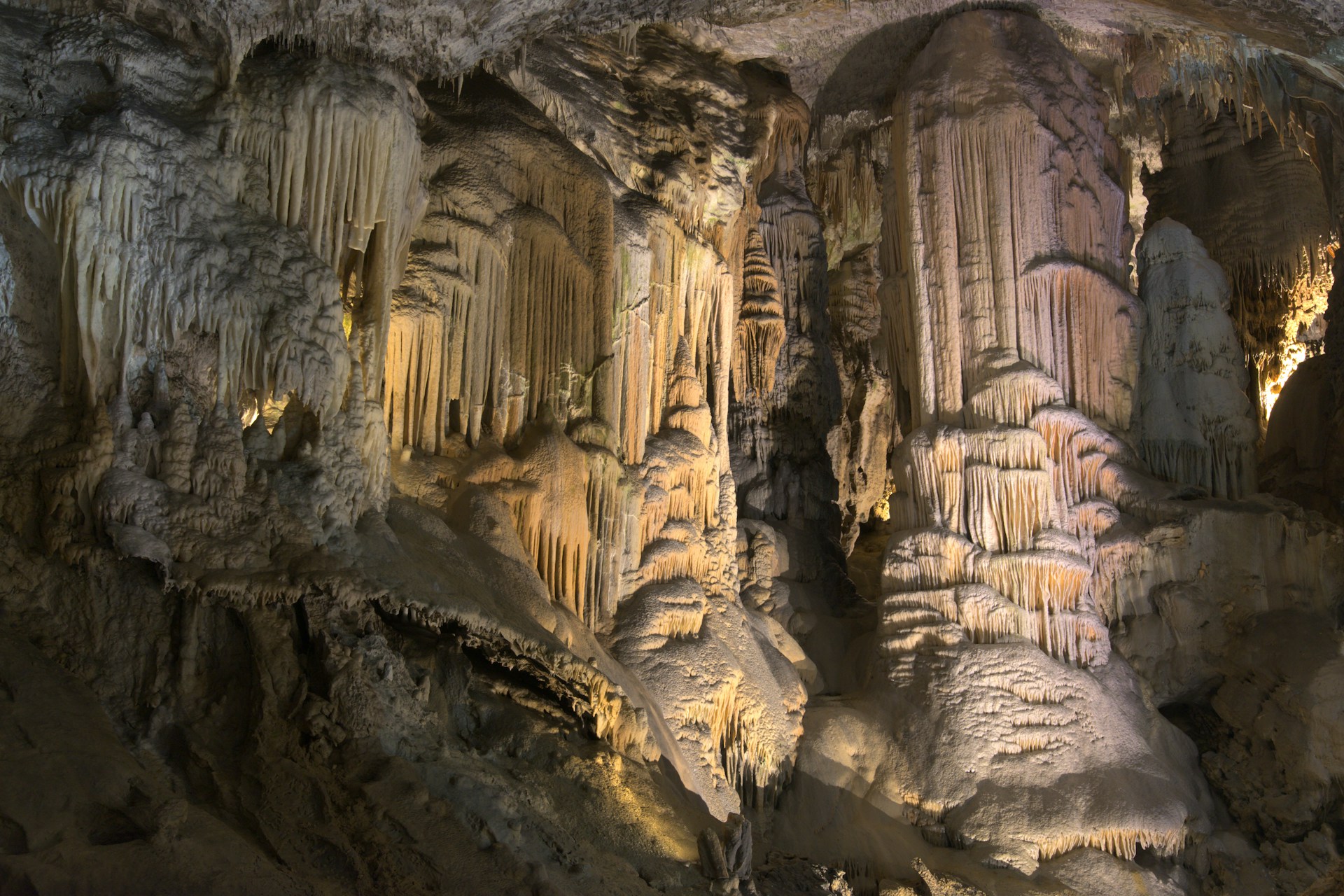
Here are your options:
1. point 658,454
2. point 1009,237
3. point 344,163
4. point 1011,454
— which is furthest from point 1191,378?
point 344,163

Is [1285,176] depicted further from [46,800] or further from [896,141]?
[46,800]

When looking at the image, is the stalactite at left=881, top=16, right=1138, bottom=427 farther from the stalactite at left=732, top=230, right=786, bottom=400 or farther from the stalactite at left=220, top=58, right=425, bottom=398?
the stalactite at left=220, top=58, right=425, bottom=398

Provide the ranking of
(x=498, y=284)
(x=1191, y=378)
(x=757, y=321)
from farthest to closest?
(x=757, y=321) → (x=1191, y=378) → (x=498, y=284)

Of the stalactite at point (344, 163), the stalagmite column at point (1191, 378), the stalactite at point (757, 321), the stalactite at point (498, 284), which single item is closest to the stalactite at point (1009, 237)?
the stalagmite column at point (1191, 378)

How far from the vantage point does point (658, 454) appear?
11.0 metres

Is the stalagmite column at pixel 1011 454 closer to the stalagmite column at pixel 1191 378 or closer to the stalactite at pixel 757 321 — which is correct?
the stalagmite column at pixel 1191 378

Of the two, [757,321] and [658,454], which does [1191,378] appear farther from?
[658,454]

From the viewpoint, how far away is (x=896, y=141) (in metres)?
13.5

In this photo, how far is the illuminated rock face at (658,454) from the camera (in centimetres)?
612

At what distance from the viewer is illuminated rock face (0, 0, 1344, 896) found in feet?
20.1

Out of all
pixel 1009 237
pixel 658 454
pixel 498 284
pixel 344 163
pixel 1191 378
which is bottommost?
pixel 658 454

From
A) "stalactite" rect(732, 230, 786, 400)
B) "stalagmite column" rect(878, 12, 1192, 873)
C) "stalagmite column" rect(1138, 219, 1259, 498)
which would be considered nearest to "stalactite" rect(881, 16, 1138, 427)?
"stalagmite column" rect(878, 12, 1192, 873)

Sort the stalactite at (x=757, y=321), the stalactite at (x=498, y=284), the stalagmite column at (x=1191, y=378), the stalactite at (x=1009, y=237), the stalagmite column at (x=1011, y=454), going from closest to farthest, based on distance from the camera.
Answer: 1. the stalactite at (x=498, y=284)
2. the stalagmite column at (x=1011, y=454)
3. the stalactite at (x=1009, y=237)
4. the stalagmite column at (x=1191, y=378)
5. the stalactite at (x=757, y=321)

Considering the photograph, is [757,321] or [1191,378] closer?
[1191,378]
